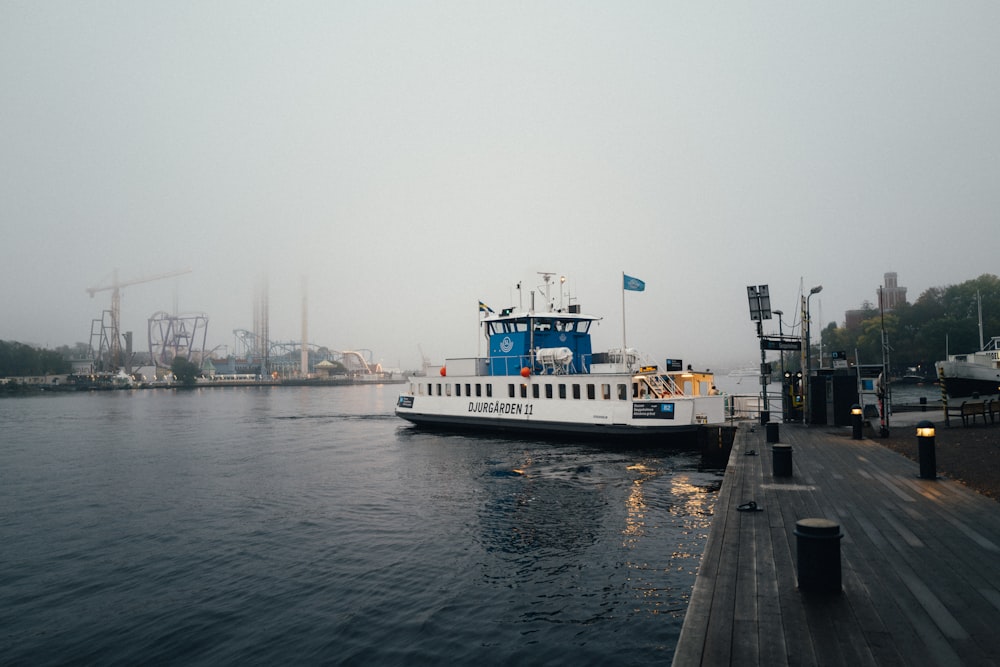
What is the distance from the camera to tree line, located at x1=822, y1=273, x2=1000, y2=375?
112m

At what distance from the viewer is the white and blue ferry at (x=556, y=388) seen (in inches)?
1155

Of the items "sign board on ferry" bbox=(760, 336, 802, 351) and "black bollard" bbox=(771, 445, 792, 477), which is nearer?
"black bollard" bbox=(771, 445, 792, 477)

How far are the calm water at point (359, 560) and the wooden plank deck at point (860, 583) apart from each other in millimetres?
2358

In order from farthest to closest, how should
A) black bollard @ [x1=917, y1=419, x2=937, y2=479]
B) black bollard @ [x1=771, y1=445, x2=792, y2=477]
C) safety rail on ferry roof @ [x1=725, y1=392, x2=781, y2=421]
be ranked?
safety rail on ferry roof @ [x1=725, y1=392, x2=781, y2=421] < black bollard @ [x1=771, y1=445, x2=792, y2=477] < black bollard @ [x1=917, y1=419, x2=937, y2=479]

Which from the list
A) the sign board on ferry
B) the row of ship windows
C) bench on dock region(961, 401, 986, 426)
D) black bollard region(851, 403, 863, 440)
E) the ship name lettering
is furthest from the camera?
the ship name lettering

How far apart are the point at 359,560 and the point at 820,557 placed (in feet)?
35.7

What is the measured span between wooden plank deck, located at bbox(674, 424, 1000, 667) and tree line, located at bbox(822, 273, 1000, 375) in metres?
115

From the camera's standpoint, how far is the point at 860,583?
702 cm

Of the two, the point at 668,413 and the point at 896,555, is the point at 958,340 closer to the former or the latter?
the point at 668,413

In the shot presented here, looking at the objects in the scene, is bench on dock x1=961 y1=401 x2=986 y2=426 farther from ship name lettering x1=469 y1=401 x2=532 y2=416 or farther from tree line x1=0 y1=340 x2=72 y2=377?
tree line x1=0 y1=340 x2=72 y2=377

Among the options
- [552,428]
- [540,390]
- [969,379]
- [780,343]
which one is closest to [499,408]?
[540,390]

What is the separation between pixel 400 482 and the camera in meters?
24.4

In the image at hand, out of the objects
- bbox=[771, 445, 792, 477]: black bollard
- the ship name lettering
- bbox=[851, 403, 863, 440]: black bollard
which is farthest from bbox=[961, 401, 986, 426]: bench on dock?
the ship name lettering

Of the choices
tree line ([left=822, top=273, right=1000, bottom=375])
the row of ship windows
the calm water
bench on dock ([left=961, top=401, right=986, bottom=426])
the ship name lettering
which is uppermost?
tree line ([left=822, top=273, right=1000, bottom=375])
